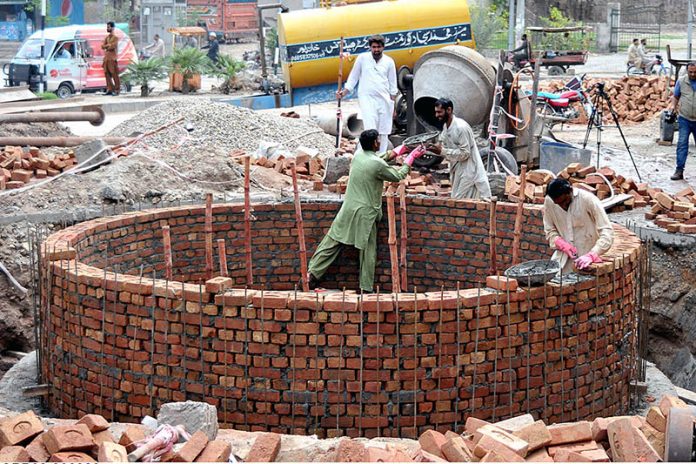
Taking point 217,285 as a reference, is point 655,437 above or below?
below

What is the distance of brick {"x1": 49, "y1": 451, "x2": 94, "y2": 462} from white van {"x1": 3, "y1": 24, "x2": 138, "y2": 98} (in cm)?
2128

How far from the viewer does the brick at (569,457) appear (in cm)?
506

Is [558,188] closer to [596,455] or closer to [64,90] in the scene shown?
[596,455]

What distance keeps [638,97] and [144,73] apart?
416 inches

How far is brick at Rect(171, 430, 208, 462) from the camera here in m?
5.06

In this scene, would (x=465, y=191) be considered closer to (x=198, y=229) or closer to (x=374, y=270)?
(x=374, y=270)

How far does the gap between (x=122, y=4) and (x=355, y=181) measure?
3696 centimetres

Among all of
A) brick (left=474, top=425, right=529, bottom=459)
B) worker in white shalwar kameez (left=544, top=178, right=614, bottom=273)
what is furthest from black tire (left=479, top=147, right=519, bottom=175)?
brick (left=474, top=425, right=529, bottom=459)

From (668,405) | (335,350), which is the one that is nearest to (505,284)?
(335,350)

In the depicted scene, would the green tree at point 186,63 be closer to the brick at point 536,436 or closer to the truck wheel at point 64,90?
the truck wheel at point 64,90

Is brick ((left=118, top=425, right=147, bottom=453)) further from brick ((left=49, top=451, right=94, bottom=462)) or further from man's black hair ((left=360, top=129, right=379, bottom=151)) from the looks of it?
man's black hair ((left=360, top=129, right=379, bottom=151))

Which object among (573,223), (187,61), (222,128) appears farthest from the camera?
(187,61)

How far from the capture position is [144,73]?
25.1 m

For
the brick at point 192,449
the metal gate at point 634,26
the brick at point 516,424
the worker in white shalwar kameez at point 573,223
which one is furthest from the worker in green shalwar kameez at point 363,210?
the metal gate at point 634,26
